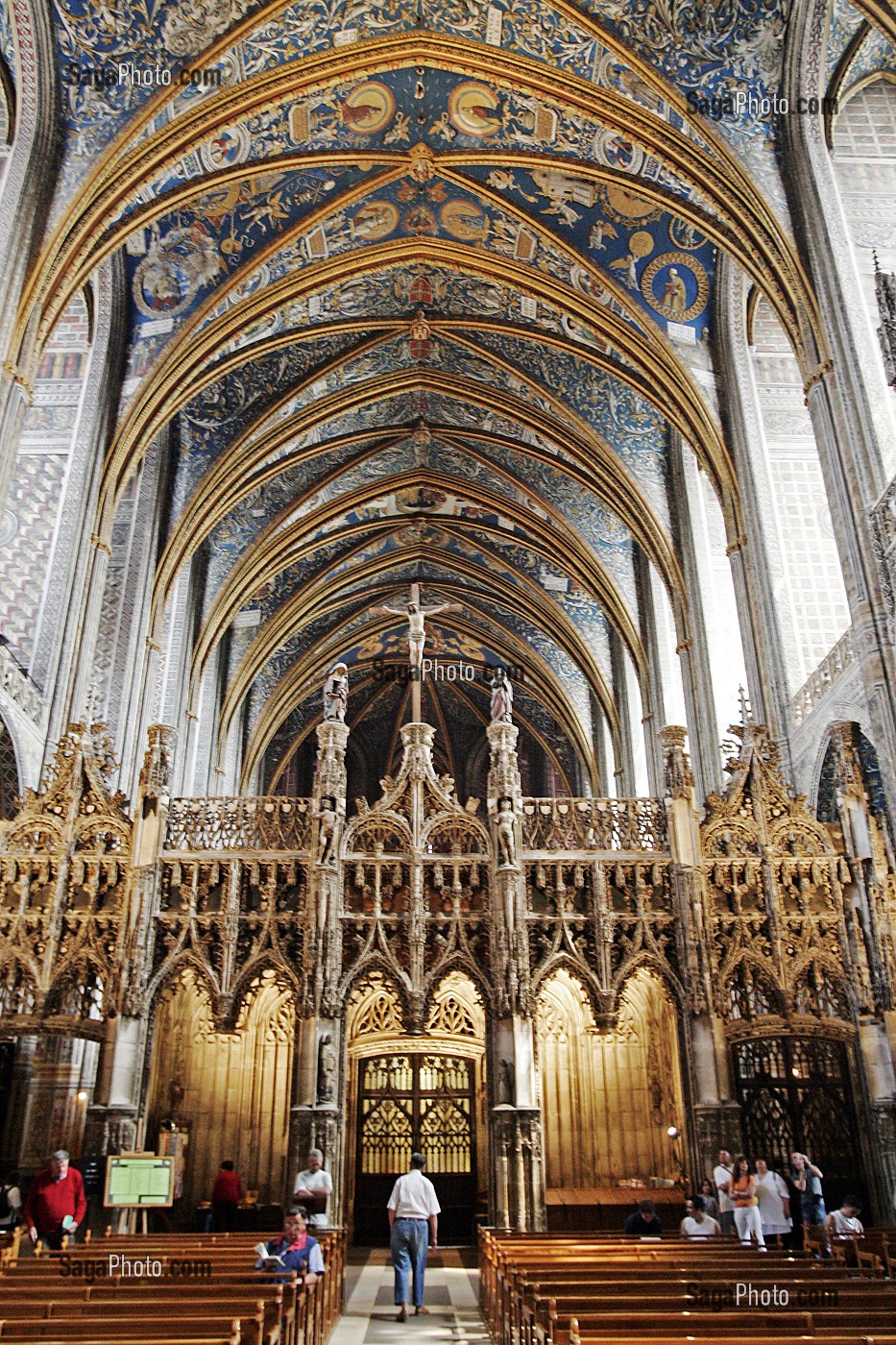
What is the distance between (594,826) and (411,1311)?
583cm

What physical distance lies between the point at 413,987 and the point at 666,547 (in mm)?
10042

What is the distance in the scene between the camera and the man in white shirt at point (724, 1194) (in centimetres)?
1068

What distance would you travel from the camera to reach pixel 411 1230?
9414 millimetres

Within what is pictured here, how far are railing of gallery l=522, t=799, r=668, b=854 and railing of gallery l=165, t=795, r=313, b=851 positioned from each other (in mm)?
2716

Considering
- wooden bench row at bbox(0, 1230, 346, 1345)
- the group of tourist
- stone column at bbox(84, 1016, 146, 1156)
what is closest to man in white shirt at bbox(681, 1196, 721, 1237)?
the group of tourist

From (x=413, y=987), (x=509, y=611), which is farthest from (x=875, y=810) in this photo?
(x=509, y=611)

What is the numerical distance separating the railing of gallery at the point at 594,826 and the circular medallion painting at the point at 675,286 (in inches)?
323

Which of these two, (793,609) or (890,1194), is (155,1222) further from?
(793,609)

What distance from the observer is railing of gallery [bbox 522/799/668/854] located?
13.8 m

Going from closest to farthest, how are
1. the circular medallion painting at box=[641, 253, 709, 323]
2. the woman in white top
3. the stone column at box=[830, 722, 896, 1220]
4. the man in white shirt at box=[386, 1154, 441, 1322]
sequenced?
the man in white shirt at box=[386, 1154, 441, 1322]
the woman in white top
the stone column at box=[830, 722, 896, 1220]
the circular medallion painting at box=[641, 253, 709, 323]

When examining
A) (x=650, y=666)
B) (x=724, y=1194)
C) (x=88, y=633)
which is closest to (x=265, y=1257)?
(x=724, y=1194)

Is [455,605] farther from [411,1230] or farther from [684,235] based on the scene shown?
[411,1230]

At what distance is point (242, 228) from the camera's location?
17359 mm
